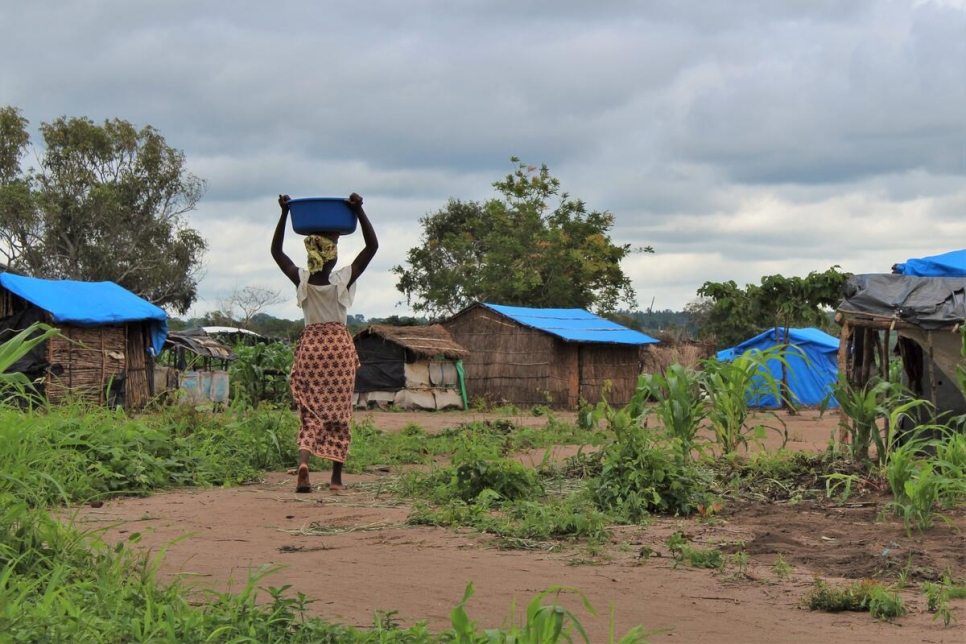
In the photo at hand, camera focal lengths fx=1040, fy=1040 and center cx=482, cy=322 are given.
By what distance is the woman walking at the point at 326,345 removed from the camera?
7211 mm

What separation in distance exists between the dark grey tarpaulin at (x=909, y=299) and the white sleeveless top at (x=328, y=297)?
455 centimetres

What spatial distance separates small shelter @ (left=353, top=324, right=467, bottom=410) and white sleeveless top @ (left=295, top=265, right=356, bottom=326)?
1710 cm

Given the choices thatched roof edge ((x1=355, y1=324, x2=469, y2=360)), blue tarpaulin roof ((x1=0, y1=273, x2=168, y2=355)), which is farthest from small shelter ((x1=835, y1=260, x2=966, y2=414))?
thatched roof edge ((x1=355, y1=324, x2=469, y2=360))

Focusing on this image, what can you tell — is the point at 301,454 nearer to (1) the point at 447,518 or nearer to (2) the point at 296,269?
(2) the point at 296,269

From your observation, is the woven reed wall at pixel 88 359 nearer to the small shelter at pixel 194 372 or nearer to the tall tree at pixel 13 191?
the small shelter at pixel 194 372

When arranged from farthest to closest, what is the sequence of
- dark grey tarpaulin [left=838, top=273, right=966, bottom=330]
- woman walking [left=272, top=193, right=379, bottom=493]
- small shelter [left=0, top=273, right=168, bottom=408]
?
small shelter [left=0, top=273, right=168, bottom=408] < dark grey tarpaulin [left=838, top=273, right=966, bottom=330] < woman walking [left=272, top=193, right=379, bottom=493]

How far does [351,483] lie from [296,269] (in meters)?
1.59

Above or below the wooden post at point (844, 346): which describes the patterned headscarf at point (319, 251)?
above

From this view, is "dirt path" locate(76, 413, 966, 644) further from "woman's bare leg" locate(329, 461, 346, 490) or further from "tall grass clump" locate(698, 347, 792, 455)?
"tall grass clump" locate(698, 347, 792, 455)

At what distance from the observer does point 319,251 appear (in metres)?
7.21

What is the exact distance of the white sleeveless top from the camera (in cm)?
721

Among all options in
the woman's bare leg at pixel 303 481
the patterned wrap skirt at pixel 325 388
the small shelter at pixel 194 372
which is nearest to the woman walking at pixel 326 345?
the patterned wrap skirt at pixel 325 388

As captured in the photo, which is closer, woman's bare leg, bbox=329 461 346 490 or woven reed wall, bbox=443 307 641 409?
woman's bare leg, bbox=329 461 346 490

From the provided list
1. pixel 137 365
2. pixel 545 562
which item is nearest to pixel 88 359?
pixel 137 365
